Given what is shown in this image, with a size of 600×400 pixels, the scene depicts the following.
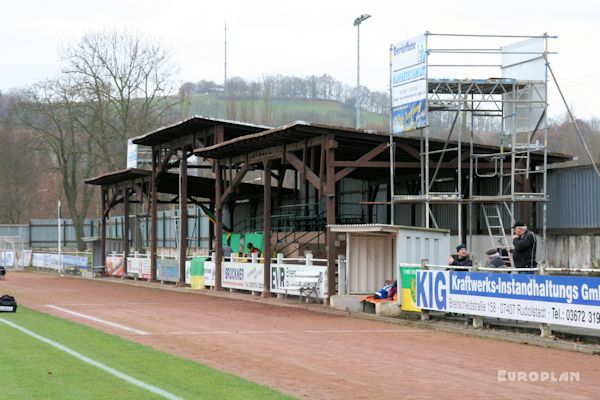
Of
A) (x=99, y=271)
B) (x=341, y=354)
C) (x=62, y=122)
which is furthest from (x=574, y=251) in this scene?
(x=62, y=122)

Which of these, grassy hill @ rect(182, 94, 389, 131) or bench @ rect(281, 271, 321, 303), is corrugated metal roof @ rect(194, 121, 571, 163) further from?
grassy hill @ rect(182, 94, 389, 131)

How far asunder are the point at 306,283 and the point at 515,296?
35.8 feet

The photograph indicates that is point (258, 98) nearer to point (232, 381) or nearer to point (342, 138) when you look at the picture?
point (342, 138)

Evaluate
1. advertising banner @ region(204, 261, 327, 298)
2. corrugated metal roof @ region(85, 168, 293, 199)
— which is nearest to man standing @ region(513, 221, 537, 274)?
advertising banner @ region(204, 261, 327, 298)

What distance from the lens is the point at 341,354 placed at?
1449cm

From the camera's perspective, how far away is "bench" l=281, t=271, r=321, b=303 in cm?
2709

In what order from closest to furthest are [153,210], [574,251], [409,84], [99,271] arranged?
1. [409,84]
2. [574,251]
3. [153,210]
4. [99,271]

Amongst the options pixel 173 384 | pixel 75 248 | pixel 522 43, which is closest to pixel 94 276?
pixel 75 248

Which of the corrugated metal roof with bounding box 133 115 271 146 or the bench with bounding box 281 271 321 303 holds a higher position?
the corrugated metal roof with bounding box 133 115 271 146

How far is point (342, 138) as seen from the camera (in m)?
27.4

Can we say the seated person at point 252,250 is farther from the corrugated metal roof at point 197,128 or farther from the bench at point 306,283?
the corrugated metal roof at point 197,128

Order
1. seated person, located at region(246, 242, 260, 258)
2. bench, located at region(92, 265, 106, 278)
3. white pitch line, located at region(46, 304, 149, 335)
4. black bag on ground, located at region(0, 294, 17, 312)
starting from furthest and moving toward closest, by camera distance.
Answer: bench, located at region(92, 265, 106, 278) < seated person, located at region(246, 242, 260, 258) < black bag on ground, located at region(0, 294, 17, 312) < white pitch line, located at region(46, 304, 149, 335)

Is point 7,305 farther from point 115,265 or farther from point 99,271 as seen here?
point 99,271

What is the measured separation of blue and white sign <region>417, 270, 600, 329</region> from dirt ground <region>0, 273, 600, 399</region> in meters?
0.72
